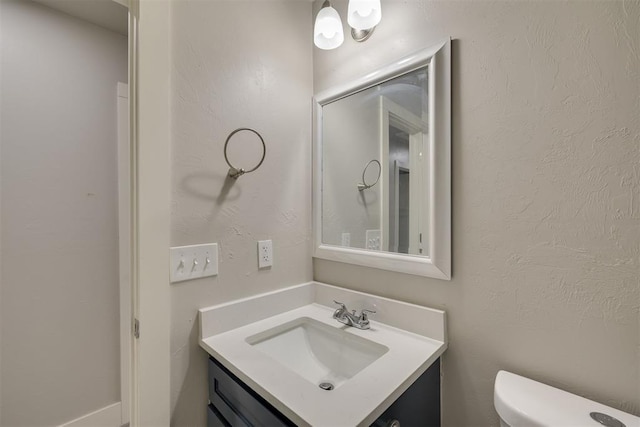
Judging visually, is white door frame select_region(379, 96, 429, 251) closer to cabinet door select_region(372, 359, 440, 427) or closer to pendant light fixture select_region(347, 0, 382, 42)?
pendant light fixture select_region(347, 0, 382, 42)

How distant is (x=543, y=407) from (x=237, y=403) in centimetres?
82

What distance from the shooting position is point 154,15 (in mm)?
885

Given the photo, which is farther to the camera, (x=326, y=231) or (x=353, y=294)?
(x=326, y=231)

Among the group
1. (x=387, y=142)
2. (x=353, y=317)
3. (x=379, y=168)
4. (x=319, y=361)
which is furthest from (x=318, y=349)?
(x=387, y=142)

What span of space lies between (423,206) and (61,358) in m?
1.96

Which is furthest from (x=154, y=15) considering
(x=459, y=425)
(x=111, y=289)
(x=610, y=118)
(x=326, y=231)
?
(x=459, y=425)

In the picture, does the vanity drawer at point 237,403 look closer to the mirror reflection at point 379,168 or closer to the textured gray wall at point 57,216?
the mirror reflection at point 379,168

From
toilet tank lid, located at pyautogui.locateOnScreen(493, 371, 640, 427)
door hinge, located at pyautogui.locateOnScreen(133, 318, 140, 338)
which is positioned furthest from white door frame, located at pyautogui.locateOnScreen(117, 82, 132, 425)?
toilet tank lid, located at pyautogui.locateOnScreen(493, 371, 640, 427)

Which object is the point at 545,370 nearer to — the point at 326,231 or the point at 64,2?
the point at 326,231

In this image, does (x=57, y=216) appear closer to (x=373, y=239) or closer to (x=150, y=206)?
(x=150, y=206)

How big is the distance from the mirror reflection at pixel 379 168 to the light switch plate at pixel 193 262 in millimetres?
527

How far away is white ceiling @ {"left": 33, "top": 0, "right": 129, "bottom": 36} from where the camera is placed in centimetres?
129

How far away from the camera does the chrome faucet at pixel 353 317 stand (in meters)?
1.06

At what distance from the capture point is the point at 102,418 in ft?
5.06
